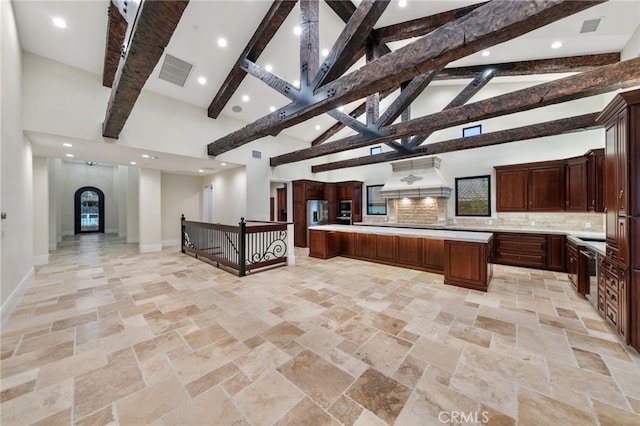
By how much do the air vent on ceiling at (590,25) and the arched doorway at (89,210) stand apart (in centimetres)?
1822

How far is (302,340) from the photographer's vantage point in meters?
2.36

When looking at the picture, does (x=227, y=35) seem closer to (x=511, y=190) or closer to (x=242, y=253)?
(x=242, y=253)

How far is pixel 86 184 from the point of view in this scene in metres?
12.0

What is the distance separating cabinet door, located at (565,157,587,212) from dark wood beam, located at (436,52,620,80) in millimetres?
1795

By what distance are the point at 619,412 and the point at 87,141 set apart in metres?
7.81

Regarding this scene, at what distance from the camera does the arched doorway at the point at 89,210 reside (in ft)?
39.0

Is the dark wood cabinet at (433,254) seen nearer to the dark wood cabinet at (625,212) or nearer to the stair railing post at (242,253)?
the dark wood cabinet at (625,212)

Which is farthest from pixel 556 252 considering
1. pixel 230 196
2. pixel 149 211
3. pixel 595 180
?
pixel 149 211

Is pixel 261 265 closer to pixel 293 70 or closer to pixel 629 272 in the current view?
pixel 293 70

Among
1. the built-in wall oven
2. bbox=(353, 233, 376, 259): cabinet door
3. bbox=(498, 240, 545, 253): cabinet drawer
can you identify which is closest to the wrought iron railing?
bbox=(353, 233, 376, 259): cabinet door

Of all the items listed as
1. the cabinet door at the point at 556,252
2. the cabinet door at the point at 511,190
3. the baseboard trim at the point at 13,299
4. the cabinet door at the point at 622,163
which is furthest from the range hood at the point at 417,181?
the baseboard trim at the point at 13,299

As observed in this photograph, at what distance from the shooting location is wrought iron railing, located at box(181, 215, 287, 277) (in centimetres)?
477

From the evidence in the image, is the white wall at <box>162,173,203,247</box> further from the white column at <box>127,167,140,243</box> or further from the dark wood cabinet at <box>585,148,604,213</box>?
the dark wood cabinet at <box>585,148,604,213</box>

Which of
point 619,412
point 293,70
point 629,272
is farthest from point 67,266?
point 629,272
